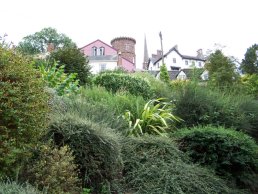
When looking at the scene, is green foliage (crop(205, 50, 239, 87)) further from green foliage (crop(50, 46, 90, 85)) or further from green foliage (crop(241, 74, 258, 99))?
green foliage (crop(50, 46, 90, 85))

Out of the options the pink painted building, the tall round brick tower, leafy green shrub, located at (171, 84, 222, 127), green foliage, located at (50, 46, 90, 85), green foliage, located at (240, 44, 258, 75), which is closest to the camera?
leafy green shrub, located at (171, 84, 222, 127)

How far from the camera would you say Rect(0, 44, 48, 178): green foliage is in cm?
315

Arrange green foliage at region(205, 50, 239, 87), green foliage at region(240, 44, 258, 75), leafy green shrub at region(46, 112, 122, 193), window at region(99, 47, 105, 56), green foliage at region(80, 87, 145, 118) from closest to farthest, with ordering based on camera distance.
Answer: leafy green shrub at region(46, 112, 122, 193)
green foliage at region(80, 87, 145, 118)
green foliage at region(205, 50, 239, 87)
green foliage at region(240, 44, 258, 75)
window at region(99, 47, 105, 56)

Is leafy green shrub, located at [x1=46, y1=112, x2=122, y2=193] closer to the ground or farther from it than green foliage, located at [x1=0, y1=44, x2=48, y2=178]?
closer to the ground

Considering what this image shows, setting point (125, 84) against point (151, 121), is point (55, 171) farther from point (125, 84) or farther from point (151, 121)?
point (125, 84)

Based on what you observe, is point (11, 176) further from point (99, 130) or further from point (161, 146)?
point (161, 146)

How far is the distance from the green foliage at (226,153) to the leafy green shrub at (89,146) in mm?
1928

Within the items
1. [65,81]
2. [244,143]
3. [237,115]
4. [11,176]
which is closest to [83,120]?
[11,176]

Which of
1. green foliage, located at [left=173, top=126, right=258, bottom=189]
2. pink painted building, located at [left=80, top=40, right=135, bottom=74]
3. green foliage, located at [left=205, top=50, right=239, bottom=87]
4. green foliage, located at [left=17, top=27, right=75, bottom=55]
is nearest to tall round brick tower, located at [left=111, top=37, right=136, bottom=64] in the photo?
pink painted building, located at [left=80, top=40, right=135, bottom=74]

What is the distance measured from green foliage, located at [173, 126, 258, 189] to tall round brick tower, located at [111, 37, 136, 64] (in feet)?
134

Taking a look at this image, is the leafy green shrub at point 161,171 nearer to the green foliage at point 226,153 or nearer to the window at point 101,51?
the green foliage at point 226,153

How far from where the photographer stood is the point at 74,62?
1156 cm

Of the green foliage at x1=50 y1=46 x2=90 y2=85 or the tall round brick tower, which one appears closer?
the green foliage at x1=50 y1=46 x2=90 y2=85

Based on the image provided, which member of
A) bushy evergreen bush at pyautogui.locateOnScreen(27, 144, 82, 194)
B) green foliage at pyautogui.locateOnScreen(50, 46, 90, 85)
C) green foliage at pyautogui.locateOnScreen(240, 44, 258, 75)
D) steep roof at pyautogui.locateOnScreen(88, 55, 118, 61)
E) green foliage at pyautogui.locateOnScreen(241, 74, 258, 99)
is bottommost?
bushy evergreen bush at pyautogui.locateOnScreen(27, 144, 82, 194)
